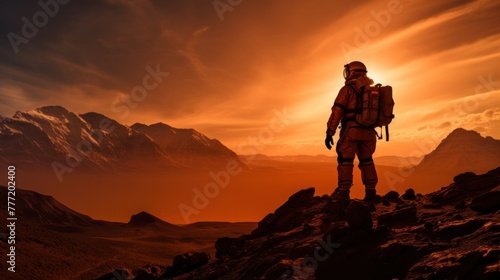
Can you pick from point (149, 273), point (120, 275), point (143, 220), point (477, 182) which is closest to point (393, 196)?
point (477, 182)

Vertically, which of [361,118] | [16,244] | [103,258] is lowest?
[103,258]

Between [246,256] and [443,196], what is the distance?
5314mm

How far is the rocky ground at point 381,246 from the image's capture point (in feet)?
16.8

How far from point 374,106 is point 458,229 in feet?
15.7

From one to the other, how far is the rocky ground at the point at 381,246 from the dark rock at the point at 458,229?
0.01 metres

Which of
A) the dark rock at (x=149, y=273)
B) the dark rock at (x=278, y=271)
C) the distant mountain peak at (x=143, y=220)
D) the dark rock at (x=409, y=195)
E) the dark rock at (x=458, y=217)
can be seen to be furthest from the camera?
the distant mountain peak at (x=143, y=220)

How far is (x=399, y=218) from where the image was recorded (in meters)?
7.48

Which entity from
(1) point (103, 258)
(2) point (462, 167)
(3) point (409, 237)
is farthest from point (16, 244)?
(2) point (462, 167)

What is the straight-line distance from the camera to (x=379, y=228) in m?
6.91

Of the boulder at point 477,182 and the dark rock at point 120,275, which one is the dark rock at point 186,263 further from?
the boulder at point 477,182

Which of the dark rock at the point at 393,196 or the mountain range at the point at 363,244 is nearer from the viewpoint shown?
the mountain range at the point at 363,244

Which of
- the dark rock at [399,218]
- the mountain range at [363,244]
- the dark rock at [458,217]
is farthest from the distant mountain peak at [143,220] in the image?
the dark rock at [458,217]

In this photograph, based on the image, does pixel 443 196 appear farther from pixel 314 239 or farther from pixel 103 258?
pixel 103 258

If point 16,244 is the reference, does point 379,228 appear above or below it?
below
